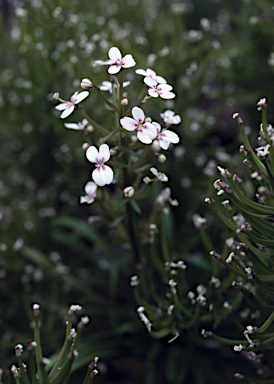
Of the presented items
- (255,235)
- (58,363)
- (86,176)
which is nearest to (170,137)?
(255,235)

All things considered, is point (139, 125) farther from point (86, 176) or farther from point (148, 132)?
point (86, 176)

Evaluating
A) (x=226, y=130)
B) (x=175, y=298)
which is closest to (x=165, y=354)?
(x=175, y=298)

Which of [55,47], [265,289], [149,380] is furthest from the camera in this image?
[55,47]

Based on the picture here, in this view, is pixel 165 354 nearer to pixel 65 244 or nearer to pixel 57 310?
pixel 57 310

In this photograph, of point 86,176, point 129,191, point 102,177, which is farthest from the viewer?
point 86,176

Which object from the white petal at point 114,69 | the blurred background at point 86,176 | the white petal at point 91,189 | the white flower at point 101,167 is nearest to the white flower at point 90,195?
the white petal at point 91,189
